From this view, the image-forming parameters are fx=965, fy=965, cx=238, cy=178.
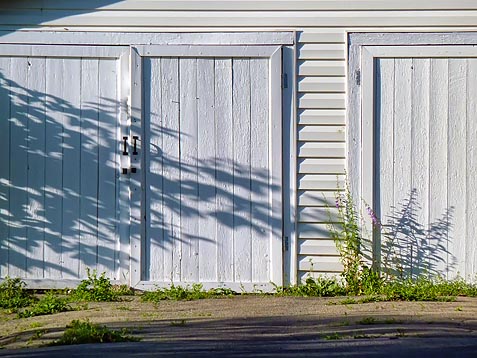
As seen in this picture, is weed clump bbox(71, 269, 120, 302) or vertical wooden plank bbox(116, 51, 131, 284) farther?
vertical wooden plank bbox(116, 51, 131, 284)

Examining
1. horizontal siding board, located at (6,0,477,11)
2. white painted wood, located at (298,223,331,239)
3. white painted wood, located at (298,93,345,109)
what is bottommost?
white painted wood, located at (298,223,331,239)

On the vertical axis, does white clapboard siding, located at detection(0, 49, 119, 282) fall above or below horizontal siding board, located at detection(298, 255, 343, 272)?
above

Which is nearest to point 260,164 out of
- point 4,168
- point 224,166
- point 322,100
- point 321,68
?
point 224,166

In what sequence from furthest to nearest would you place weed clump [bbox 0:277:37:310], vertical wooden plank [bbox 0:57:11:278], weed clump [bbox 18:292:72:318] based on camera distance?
vertical wooden plank [bbox 0:57:11:278] < weed clump [bbox 0:277:37:310] < weed clump [bbox 18:292:72:318]

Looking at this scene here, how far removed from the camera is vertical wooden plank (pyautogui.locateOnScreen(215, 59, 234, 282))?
372 inches

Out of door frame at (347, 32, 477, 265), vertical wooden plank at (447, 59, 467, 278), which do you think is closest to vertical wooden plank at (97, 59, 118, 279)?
door frame at (347, 32, 477, 265)

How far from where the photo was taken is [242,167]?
9453 millimetres

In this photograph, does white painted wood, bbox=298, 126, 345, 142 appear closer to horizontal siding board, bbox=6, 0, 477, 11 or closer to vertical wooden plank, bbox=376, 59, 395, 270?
vertical wooden plank, bbox=376, 59, 395, 270

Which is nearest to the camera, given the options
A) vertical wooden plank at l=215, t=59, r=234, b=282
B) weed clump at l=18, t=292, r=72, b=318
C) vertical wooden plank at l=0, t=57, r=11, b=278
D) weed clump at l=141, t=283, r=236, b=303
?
weed clump at l=18, t=292, r=72, b=318

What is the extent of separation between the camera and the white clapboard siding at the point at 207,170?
944 centimetres

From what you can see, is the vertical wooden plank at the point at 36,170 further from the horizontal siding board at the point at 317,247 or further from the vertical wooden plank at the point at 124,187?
the horizontal siding board at the point at 317,247

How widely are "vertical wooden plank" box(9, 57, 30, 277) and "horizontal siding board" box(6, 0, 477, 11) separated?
2.45 ft

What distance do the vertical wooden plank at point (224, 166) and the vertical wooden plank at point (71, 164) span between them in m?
1.39

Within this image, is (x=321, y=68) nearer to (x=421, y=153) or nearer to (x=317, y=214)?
(x=421, y=153)
